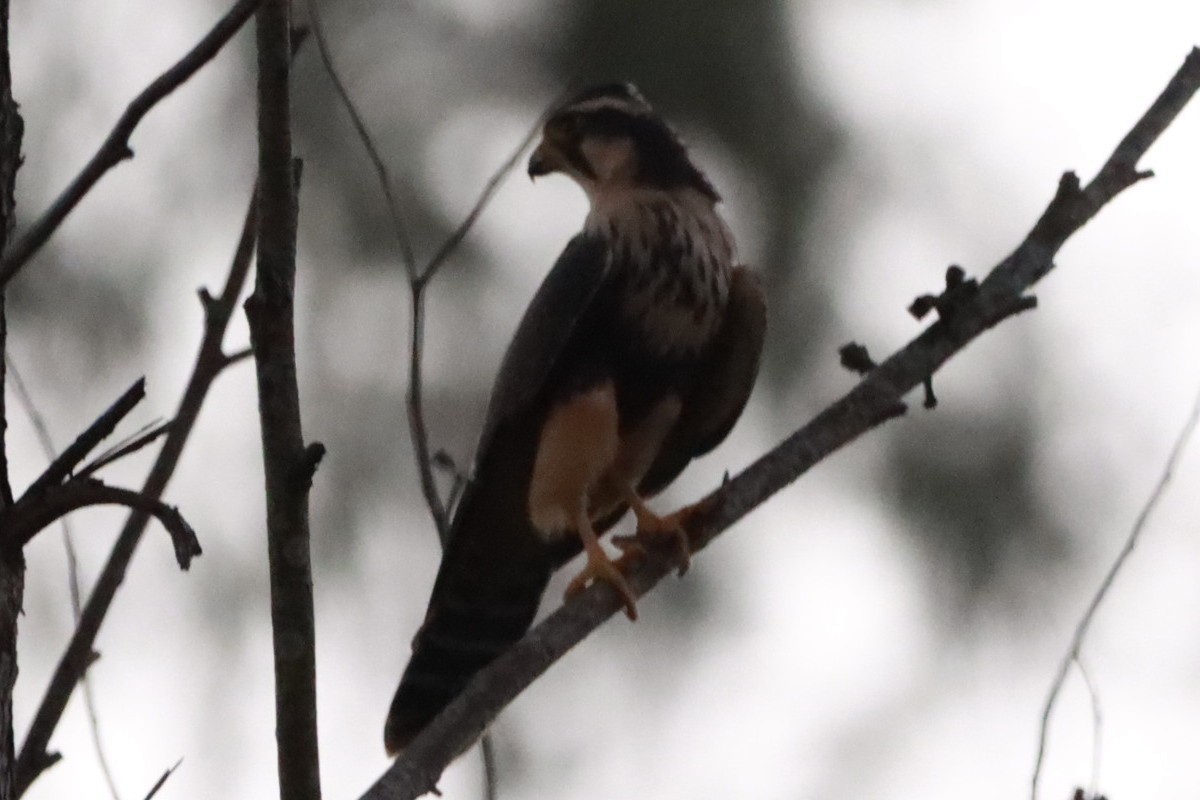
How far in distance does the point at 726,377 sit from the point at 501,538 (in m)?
0.54

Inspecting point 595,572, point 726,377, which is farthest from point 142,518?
point 726,377

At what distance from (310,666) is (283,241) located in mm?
458

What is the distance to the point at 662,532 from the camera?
265 centimetres

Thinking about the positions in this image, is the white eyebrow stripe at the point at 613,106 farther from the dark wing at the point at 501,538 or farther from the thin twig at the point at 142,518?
the thin twig at the point at 142,518

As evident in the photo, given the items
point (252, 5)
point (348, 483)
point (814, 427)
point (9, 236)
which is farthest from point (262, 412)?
point (348, 483)

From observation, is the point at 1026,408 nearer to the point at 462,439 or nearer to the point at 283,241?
the point at 462,439

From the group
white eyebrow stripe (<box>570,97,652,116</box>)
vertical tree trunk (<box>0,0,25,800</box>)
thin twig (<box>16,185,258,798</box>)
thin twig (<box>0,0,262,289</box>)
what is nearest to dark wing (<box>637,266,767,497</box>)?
white eyebrow stripe (<box>570,97,652,116</box>)

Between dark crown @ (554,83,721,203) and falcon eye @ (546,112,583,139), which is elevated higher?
falcon eye @ (546,112,583,139)

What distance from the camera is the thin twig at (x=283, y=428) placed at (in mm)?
1704

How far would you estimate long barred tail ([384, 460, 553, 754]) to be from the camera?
3.01m

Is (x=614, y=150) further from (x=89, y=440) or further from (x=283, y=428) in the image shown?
(x=89, y=440)

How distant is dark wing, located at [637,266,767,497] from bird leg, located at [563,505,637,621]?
0.98ft

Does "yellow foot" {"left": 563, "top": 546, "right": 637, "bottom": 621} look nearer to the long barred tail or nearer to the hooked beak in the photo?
the long barred tail

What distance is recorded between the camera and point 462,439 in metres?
4.64
